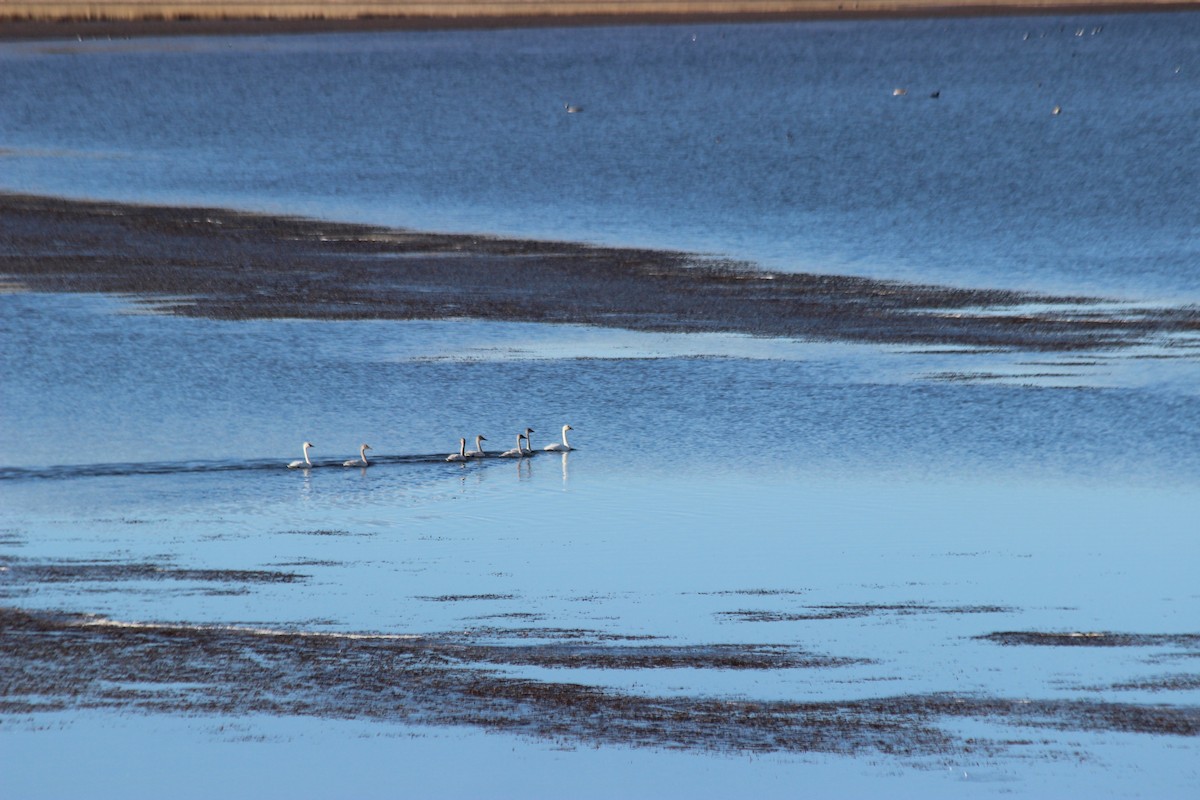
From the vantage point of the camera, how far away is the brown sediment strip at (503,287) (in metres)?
24.4

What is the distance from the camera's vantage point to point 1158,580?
1398cm

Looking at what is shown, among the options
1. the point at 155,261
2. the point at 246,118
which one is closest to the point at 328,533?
the point at 155,261

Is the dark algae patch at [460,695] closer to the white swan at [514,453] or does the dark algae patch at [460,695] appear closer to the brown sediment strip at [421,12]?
the white swan at [514,453]

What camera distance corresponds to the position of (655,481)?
1761 cm

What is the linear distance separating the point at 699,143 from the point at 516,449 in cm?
3537

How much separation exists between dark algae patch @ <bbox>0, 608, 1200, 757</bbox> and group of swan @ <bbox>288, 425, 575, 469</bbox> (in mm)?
5615

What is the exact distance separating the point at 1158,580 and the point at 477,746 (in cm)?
581

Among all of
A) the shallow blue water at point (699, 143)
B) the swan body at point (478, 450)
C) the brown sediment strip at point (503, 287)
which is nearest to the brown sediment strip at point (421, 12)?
the shallow blue water at point (699, 143)

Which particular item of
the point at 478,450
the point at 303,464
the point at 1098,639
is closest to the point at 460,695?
the point at 1098,639

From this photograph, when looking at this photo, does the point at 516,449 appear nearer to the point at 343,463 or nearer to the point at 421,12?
the point at 343,463

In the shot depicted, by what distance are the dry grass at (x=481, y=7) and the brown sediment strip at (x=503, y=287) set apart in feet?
296

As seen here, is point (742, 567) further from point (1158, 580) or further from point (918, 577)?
point (1158, 580)

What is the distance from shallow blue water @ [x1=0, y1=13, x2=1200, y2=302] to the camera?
33531mm

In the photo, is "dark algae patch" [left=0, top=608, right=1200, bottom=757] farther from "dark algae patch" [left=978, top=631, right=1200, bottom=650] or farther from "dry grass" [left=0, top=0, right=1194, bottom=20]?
"dry grass" [left=0, top=0, right=1194, bottom=20]
